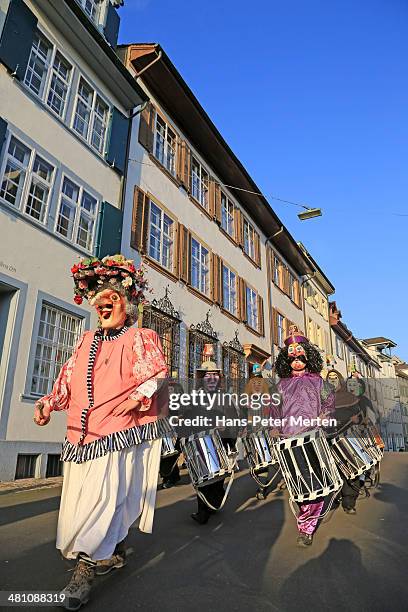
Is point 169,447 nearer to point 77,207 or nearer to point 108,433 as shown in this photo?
point 108,433

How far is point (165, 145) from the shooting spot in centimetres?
1557

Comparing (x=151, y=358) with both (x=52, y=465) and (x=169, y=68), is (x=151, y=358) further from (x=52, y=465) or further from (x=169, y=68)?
(x=169, y=68)

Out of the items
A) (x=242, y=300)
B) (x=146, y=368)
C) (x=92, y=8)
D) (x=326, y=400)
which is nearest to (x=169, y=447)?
(x=326, y=400)

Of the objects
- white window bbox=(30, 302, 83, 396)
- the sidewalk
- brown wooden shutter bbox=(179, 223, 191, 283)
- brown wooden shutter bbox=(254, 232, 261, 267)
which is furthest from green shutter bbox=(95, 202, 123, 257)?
brown wooden shutter bbox=(254, 232, 261, 267)

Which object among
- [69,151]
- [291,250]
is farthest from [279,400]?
[291,250]

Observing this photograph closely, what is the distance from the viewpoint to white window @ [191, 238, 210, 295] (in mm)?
16184

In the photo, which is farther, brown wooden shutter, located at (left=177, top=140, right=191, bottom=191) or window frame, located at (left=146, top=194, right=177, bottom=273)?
brown wooden shutter, located at (left=177, top=140, right=191, bottom=191)

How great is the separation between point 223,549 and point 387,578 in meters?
1.35

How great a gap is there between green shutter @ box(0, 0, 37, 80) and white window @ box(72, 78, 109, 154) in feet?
6.25

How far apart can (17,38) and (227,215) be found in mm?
11236

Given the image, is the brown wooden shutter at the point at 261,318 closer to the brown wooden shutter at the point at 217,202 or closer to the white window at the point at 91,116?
the brown wooden shutter at the point at 217,202

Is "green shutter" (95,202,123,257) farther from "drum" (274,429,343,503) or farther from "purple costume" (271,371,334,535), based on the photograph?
"drum" (274,429,343,503)

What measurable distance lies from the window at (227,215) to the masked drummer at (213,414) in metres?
12.3

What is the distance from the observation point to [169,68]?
14742 millimetres
